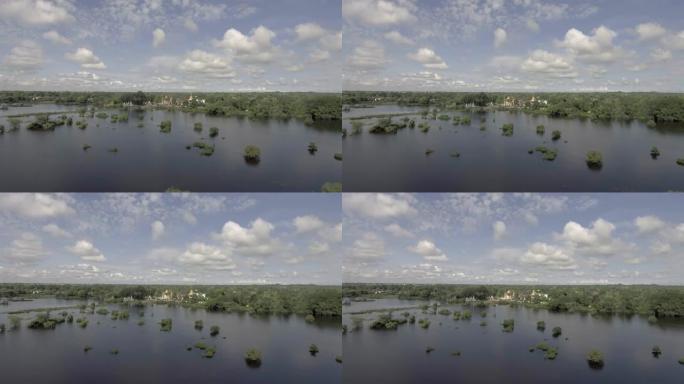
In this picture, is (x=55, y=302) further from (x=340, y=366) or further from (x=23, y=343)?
(x=340, y=366)

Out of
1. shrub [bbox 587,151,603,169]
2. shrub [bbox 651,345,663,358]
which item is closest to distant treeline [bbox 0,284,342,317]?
shrub [bbox 587,151,603,169]

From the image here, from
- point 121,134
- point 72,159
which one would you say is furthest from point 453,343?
point 121,134

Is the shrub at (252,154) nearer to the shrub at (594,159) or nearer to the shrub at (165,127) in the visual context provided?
the shrub at (165,127)

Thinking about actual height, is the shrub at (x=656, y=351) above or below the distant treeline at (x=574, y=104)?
below

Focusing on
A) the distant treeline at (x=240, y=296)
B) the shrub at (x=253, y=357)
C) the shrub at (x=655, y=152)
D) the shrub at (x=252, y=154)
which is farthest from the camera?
the distant treeline at (x=240, y=296)

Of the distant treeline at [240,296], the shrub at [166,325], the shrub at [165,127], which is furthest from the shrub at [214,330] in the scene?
the shrub at [165,127]

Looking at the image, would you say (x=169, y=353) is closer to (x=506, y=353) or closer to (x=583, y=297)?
(x=506, y=353)

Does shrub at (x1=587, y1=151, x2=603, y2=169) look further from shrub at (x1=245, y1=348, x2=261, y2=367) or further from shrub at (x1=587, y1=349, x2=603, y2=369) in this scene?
shrub at (x1=245, y1=348, x2=261, y2=367)
